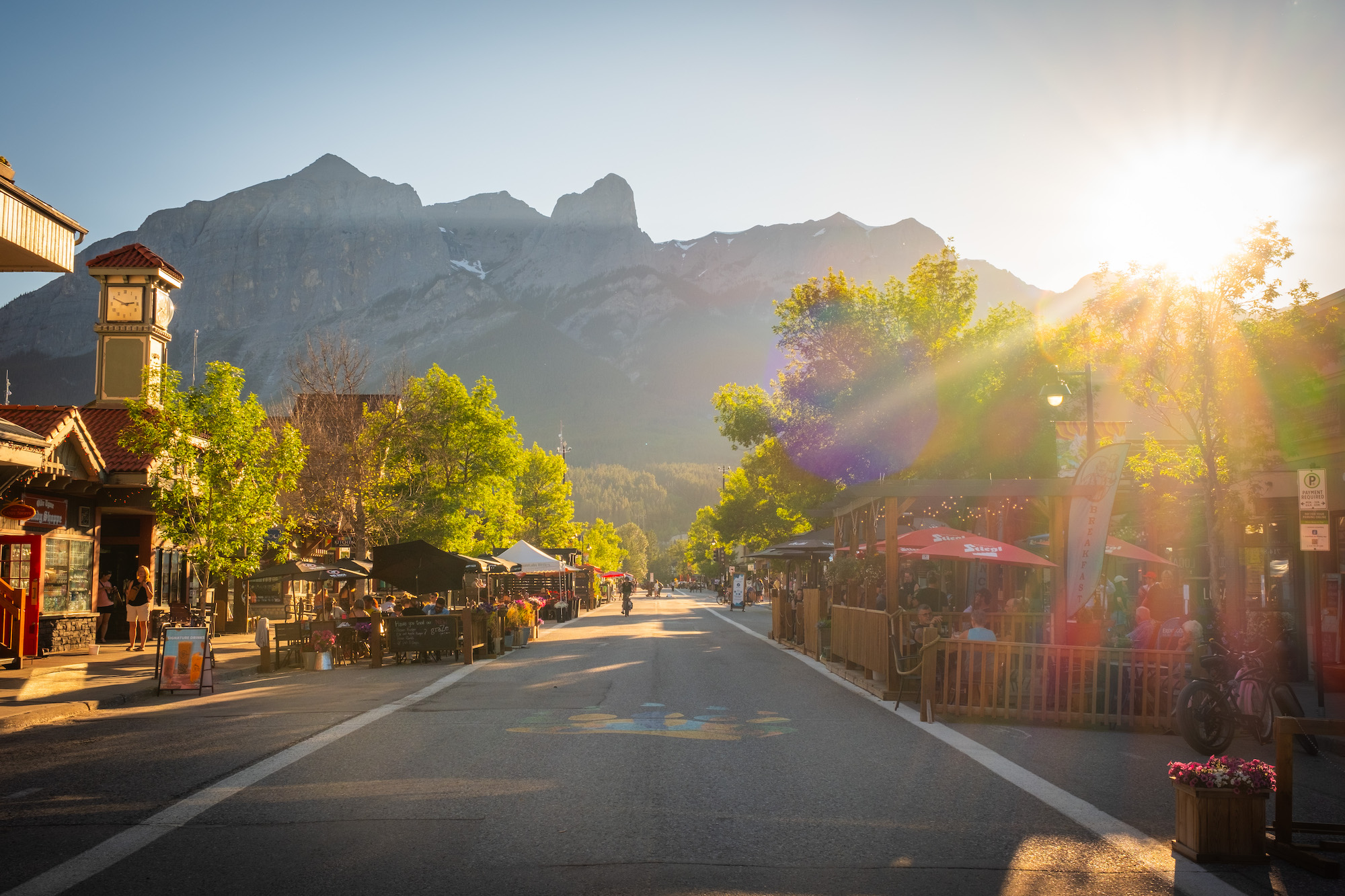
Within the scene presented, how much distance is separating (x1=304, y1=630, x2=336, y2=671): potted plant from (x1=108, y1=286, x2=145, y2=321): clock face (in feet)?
44.6

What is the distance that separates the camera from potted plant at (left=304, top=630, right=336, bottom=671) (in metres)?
20.1

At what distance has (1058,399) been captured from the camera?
2000 centimetres

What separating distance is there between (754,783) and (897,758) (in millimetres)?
1996

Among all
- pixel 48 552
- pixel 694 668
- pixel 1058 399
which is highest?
pixel 1058 399

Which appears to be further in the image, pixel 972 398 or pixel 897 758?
pixel 972 398

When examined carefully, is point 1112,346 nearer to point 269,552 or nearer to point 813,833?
point 813,833

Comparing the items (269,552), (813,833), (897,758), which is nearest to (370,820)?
(813,833)

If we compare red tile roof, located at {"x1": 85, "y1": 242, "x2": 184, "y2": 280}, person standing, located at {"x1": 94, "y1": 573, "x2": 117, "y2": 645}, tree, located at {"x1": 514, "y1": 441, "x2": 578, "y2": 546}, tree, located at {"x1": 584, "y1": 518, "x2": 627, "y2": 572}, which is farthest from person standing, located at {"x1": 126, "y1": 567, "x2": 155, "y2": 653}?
tree, located at {"x1": 584, "y1": 518, "x2": 627, "y2": 572}

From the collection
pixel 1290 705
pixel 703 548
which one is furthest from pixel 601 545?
pixel 1290 705

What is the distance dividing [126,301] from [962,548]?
78.7 ft

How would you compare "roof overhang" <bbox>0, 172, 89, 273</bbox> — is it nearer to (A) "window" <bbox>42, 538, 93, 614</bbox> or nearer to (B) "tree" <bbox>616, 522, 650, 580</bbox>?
(A) "window" <bbox>42, 538, 93, 614</bbox>

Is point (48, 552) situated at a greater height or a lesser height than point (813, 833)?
greater

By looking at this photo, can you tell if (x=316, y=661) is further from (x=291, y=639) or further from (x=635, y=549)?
(x=635, y=549)

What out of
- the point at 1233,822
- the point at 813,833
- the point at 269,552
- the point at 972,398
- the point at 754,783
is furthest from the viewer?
the point at 269,552
